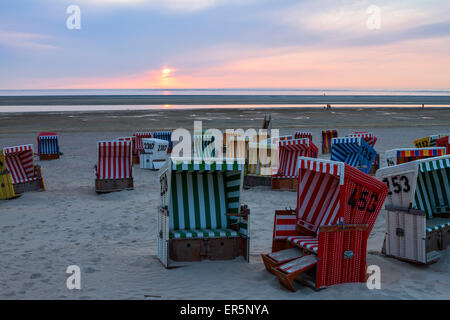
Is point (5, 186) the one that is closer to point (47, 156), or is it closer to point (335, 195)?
point (47, 156)

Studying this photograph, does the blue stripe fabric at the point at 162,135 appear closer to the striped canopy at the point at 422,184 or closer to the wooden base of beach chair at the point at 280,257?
the striped canopy at the point at 422,184

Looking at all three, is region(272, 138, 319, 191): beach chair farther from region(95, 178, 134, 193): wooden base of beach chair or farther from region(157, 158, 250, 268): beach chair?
region(157, 158, 250, 268): beach chair

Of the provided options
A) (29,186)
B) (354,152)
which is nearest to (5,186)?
(29,186)

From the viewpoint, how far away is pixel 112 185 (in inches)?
535

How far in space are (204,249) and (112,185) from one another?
7375 mm

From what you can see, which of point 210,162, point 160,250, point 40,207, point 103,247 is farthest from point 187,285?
point 40,207

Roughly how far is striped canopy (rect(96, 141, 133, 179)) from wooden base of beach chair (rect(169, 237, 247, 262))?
723 cm

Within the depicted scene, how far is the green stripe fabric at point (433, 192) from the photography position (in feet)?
25.7

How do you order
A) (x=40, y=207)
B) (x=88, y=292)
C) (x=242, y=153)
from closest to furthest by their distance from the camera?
(x=88, y=292) → (x=40, y=207) → (x=242, y=153)

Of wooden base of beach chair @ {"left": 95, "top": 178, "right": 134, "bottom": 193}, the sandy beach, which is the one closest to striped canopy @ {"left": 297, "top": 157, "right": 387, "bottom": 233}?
the sandy beach

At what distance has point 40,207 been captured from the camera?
11.5 m

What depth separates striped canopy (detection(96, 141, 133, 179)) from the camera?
13.7m
